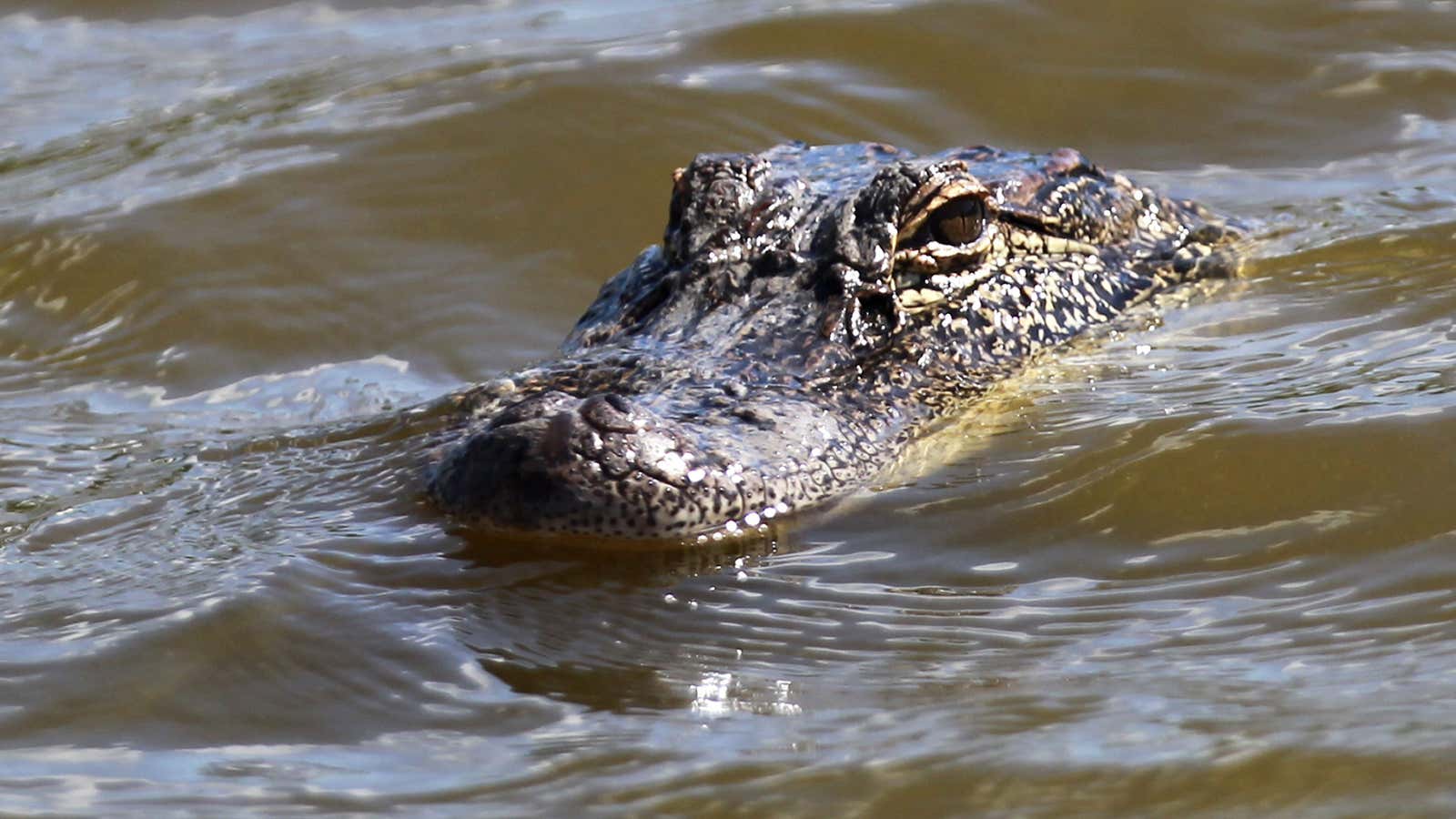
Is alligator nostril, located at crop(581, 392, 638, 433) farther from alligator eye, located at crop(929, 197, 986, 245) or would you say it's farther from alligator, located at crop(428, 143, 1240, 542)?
alligator eye, located at crop(929, 197, 986, 245)

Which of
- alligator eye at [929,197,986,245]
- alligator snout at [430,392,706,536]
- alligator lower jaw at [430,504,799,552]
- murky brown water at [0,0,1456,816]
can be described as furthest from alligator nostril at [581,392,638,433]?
alligator eye at [929,197,986,245]

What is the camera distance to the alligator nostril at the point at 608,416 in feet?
13.8

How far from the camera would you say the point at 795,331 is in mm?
5250

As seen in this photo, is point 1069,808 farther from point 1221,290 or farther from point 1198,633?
point 1221,290

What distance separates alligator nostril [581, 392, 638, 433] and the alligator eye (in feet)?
5.78

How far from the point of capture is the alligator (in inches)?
168

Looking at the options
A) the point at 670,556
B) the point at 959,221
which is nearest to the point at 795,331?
the point at 959,221

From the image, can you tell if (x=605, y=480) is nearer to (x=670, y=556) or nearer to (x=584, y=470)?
(x=584, y=470)

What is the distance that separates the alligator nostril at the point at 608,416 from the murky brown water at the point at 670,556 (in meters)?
0.35

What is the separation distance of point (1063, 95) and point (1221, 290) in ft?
8.39

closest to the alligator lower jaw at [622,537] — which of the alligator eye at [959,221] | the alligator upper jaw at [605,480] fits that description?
the alligator upper jaw at [605,480]

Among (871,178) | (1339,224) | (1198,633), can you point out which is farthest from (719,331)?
(1339,224)

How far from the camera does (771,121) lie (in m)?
8.82

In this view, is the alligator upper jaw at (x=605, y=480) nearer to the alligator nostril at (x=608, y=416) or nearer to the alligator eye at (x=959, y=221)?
the alligator nostril at (x=608, y=416)
